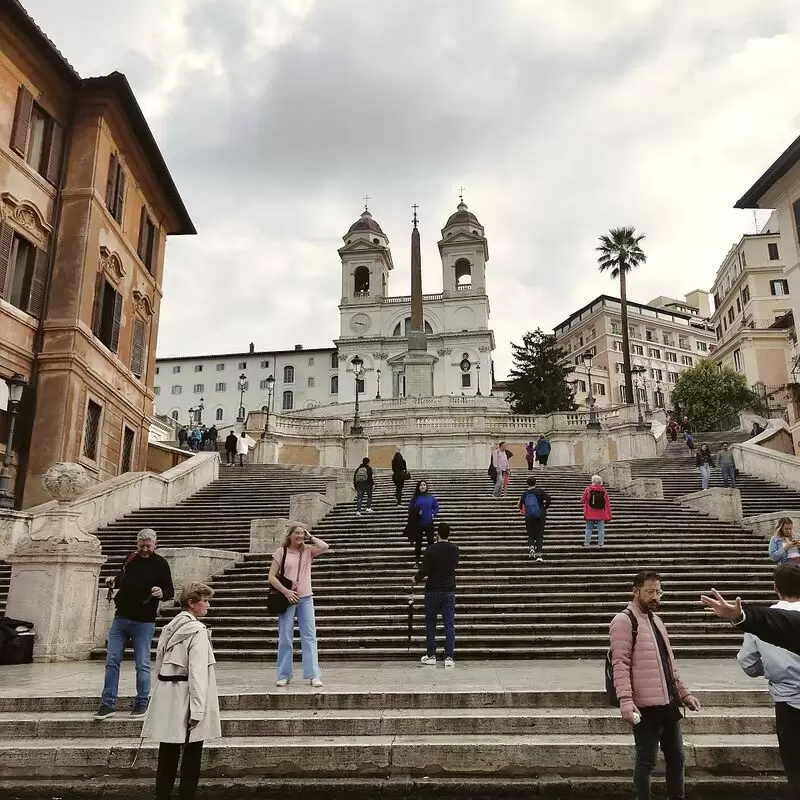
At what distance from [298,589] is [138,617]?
1.76 meters

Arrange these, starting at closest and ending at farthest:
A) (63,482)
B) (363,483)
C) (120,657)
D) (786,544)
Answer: (120,657), (786,544), (63,482), (363,483)

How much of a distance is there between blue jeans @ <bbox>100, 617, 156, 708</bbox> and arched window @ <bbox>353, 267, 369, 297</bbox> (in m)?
84.1

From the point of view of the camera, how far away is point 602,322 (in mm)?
95625

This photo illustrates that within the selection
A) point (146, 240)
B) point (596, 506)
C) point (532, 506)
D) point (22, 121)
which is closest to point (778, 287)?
point (146, 240)

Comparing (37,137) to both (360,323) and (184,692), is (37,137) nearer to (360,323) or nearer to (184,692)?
(184,692)

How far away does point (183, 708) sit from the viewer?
4816mm

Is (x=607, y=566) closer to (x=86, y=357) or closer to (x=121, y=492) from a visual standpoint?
(x=121, y=492)

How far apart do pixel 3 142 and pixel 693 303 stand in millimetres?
112750

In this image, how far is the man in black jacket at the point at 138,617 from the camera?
6.64 meters

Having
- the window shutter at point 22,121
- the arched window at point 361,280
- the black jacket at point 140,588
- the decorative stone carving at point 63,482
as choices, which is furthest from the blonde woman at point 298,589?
the arched window at point 361,280

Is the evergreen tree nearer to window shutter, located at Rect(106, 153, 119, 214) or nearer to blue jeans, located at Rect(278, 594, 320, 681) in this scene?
window shutter, located at Rect(106, 153, 119, 214)

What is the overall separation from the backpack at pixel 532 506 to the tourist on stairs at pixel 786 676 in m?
8.74

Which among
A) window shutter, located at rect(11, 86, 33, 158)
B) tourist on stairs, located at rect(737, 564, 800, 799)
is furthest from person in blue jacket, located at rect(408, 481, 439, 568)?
window shutter, located at rect(11, 86, 33, 158)

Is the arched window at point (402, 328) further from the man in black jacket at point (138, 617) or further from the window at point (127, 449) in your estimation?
the man in black jacket at point (138, 617)
